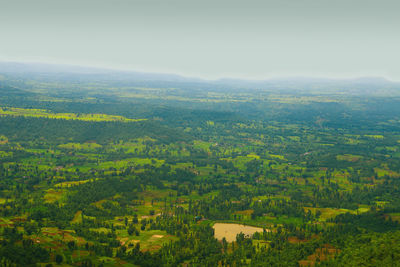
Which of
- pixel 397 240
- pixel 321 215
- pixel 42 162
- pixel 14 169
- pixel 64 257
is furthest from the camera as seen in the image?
pixel 42 162

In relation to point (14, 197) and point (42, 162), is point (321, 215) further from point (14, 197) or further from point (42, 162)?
point (42, 162)

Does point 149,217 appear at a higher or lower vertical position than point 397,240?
lower

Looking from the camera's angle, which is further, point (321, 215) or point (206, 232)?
point (321, 215)

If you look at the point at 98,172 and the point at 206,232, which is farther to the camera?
the point at 98,172

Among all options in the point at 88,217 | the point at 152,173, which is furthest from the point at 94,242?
the point at 152,173

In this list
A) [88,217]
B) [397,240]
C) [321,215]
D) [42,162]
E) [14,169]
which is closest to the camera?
[397,240]

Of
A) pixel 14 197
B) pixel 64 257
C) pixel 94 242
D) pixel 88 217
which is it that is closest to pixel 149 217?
pixel 88 217

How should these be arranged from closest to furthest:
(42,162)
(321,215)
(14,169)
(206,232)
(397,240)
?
(397,240) < (206,232) < (321,215) < (14,169) < (42,162)

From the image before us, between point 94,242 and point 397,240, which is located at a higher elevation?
point 397,240

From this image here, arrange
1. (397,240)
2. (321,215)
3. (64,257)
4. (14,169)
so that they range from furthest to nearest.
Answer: (14,169)
(321,215)
(397,240)
(64,257)
